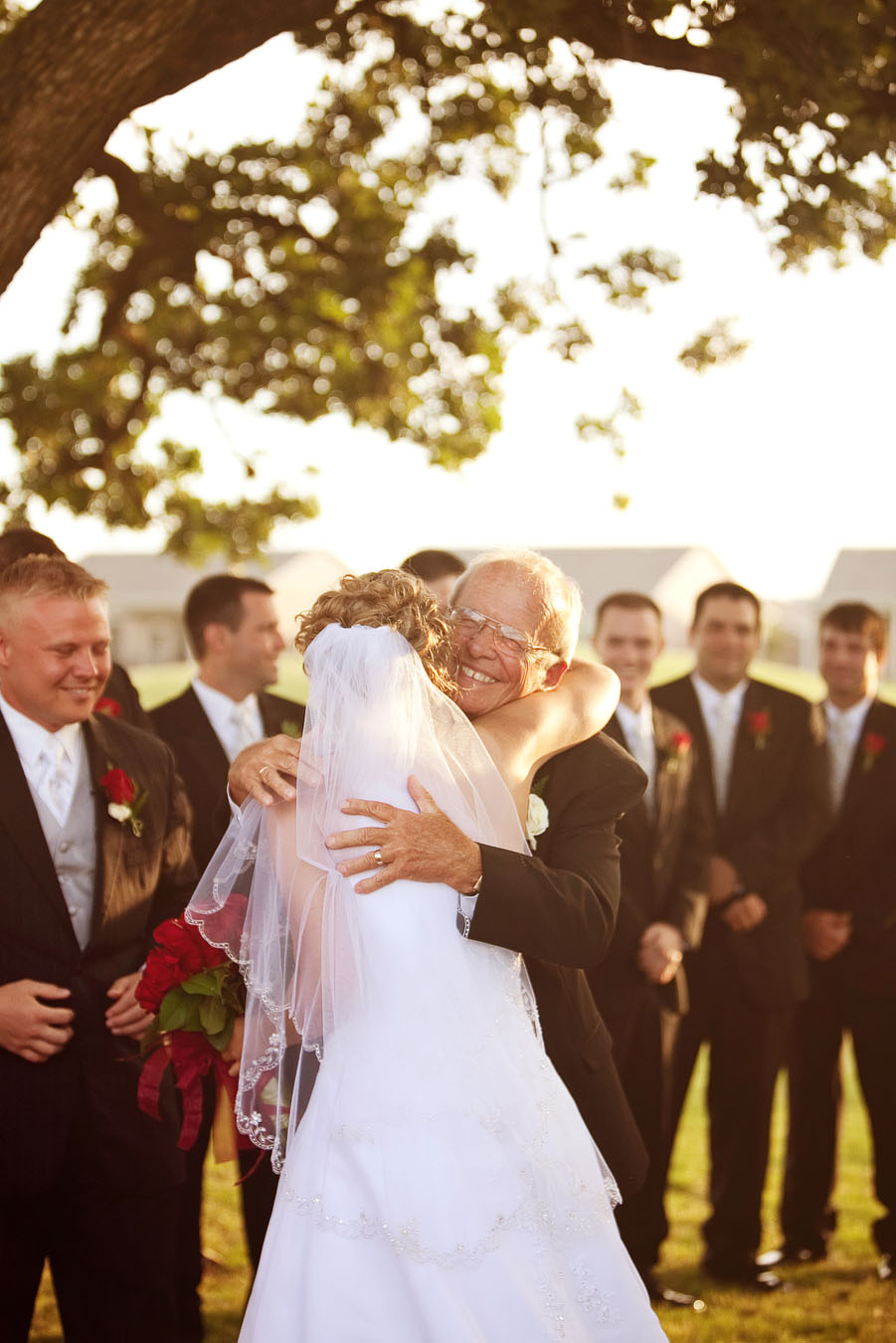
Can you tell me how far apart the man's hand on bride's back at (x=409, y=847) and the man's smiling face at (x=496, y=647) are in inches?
19.6

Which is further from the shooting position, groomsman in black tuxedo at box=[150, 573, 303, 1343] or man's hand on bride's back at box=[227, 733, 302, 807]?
groomsman in black tuxedo at box=[150, 573, 303, 1343]

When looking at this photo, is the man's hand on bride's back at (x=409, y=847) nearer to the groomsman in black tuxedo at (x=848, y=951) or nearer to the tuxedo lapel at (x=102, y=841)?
the tuxedo lapel at (x=102, y=841)

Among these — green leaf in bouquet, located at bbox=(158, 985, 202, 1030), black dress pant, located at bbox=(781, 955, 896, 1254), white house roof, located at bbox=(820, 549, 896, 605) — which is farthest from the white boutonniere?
white house roof, located at bbox=(820, 549, 896, 605)

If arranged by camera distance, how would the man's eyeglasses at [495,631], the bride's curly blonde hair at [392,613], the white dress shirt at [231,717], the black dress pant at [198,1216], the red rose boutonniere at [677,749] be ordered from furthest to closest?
the white dress shirt at [231,717] → the red rose boutonniere at [677,749] → the black dress pant at [198,1216] → the man's eyeglasses at [495,631] → the bride's curly blonde hair at [392,613]

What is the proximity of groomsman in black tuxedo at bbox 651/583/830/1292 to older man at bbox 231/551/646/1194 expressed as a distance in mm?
2705

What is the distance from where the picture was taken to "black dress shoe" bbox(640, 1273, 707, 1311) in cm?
598

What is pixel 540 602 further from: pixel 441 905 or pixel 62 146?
pixel 62 146

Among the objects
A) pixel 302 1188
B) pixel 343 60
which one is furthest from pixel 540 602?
pixel 343 60

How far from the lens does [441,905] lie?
326 centimetres

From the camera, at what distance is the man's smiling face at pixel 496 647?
3635 millimetres

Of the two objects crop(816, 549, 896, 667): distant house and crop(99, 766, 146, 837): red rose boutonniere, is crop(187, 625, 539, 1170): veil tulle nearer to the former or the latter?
crop(99, 766, 146, 837): red rose boutonniere

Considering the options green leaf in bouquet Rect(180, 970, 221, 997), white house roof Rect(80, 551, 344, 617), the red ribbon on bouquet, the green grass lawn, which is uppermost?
white house roof Rect(80, 551, 344, 617)

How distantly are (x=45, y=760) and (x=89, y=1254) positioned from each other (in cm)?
156

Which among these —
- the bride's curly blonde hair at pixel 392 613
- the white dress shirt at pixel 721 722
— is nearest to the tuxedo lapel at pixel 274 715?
the white dress shirt at pixel 721 722
